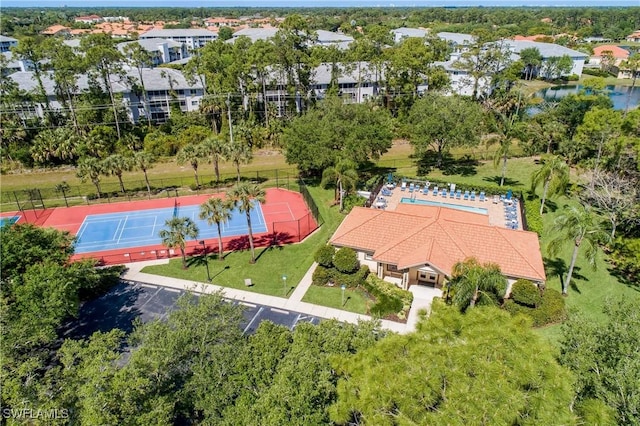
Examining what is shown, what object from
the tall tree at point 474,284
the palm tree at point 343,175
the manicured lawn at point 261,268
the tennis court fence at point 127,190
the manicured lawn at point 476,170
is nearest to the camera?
the tall tree at point 474,284

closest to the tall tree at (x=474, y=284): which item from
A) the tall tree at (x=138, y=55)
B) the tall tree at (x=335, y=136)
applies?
the tall tree at (x=335, y=136)

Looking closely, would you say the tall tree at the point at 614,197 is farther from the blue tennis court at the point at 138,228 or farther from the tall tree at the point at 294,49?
the tall tree at the point at 294,49

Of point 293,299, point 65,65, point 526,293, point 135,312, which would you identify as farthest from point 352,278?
point 65,65

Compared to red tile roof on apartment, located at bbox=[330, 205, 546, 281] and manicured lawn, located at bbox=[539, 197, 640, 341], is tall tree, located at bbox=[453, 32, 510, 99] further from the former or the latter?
red tile roof on apartment, located at bbox=[330, 205, 546, 281]

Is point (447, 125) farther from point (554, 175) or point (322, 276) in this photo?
point (322, 276)

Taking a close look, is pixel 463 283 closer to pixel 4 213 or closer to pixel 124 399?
pixel 124 399
